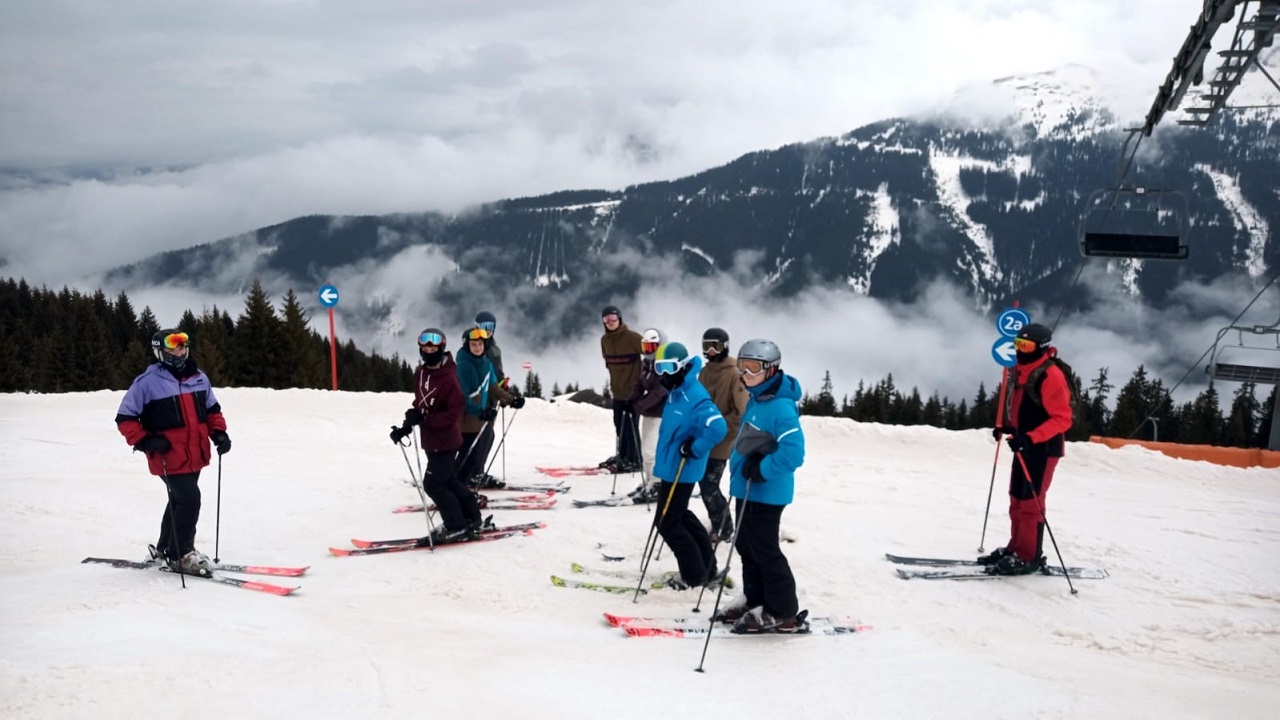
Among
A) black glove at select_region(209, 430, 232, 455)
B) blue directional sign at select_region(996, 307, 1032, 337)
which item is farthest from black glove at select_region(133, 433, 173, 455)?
blue directional sign at select_region(996, 307, 1032, 337)

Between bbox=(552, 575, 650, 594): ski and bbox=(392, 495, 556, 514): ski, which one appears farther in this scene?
bbox=(392, 495, 556, 514): ski

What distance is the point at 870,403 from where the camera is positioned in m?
85.9

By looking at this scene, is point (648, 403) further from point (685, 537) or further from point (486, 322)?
point (486, 322)

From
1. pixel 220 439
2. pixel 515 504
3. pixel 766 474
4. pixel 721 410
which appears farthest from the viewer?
pixel 515 504

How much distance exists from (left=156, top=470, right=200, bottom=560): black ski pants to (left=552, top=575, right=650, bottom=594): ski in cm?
300

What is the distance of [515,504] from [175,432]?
14.3ft

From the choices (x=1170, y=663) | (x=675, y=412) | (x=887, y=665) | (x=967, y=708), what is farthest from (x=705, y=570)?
(x=1170, y=663)

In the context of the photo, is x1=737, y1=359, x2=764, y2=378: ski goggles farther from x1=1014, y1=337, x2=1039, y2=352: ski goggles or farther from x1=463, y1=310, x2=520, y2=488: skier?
x1=463, y1=310, x2=520, y2=488: skier

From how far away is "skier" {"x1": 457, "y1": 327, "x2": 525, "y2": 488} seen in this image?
404 inches

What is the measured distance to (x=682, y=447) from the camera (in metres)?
6.79

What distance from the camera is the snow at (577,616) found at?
4715 mm

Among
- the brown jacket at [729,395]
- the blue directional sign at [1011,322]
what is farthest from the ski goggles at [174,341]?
the blue directional sign at [1011,322]

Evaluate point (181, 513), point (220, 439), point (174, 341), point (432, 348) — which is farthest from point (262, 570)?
point (432, 348)

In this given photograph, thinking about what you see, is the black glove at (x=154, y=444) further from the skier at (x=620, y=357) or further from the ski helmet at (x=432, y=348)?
the skier at (x=620, y=357)
